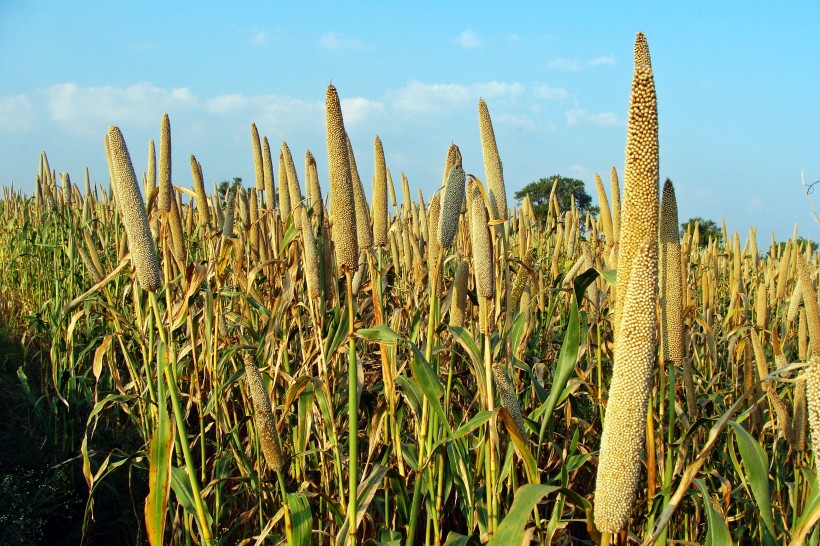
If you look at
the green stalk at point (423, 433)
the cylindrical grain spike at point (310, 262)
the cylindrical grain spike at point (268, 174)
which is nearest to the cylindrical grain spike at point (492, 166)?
the green stalk at point (423, 433)

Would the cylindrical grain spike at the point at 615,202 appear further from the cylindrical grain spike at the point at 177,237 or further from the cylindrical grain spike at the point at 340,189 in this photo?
the cylindrical grain spike at the point at 177,237

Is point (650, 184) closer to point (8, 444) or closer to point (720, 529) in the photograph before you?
point (720, 529)

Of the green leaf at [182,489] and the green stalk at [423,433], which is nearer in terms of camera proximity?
the green stalk at [423,433]

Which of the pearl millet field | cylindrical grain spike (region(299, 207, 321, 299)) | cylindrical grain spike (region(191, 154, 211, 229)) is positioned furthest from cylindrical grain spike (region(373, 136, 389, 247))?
cylindrical grain spike (region(191, 154, 211, 229))

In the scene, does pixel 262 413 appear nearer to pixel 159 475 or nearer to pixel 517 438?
pixel 159 475

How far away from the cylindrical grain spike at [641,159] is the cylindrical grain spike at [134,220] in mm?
1506

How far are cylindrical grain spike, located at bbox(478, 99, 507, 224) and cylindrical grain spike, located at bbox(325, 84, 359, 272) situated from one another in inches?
19.9

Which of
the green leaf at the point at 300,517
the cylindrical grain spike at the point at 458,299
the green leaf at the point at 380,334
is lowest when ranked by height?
the green leaf at the point at 300,517

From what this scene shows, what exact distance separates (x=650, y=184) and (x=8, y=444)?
14.6ft

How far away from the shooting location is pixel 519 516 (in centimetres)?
166

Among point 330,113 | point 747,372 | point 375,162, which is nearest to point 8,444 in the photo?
point 375,162

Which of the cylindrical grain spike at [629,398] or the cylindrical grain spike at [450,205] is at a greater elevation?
the cylindrical grain spike at [450,205]

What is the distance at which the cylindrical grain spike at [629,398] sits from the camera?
130 centimetres

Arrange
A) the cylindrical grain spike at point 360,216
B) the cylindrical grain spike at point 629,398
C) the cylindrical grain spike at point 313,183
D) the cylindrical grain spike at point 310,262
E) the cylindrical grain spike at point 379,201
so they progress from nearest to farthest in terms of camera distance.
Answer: the cylindrical grain spike at point 629,398 → the cylindrical grain spike at point 360,216 → the cylindrical grain spike at point 310,262 → the cylindrical grain spike at point 379,201 → the cylindrical grain spike at point 313,183
